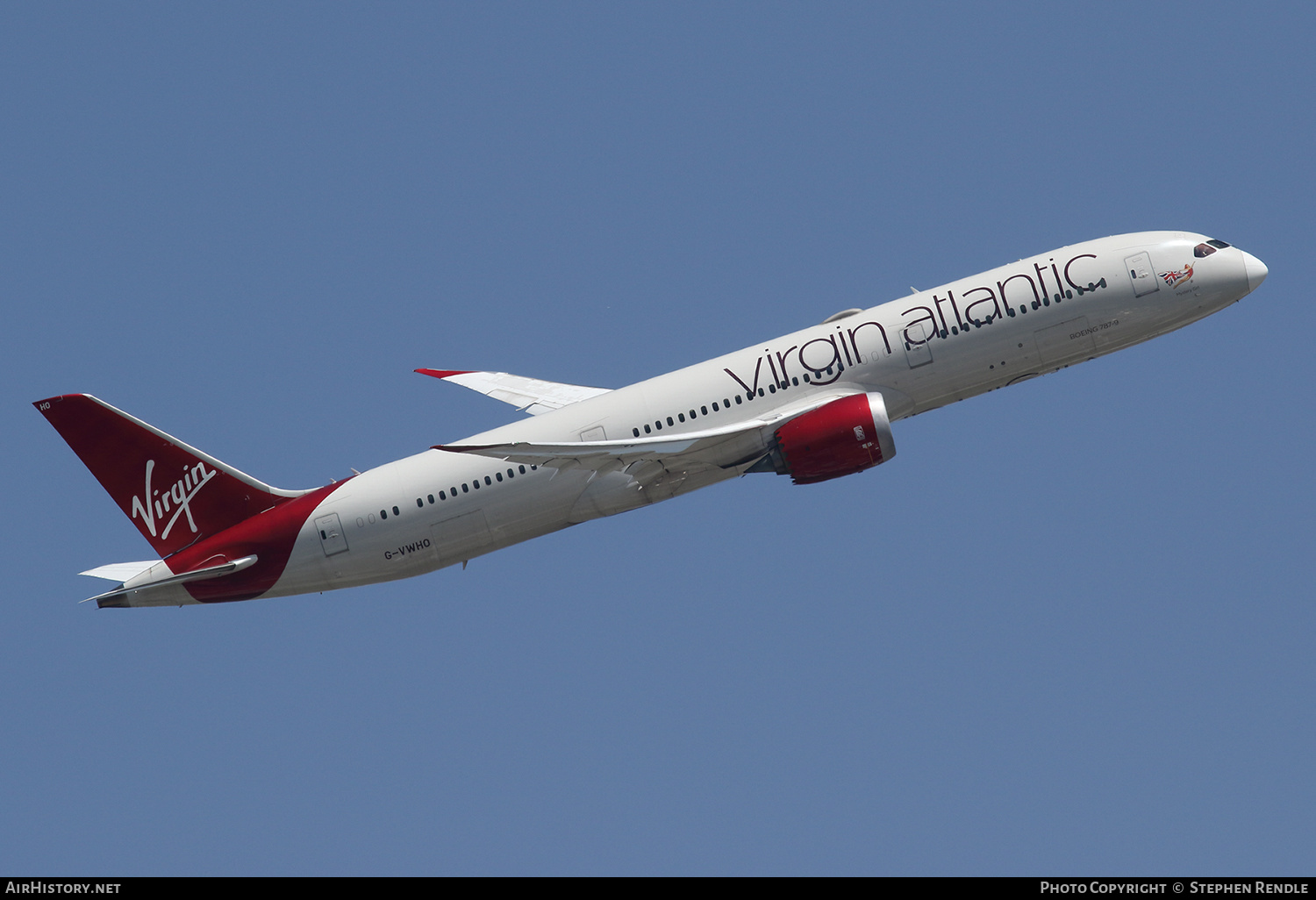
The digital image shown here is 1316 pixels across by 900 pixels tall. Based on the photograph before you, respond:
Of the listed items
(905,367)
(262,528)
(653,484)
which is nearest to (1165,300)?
(905,367)

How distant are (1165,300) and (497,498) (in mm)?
26791

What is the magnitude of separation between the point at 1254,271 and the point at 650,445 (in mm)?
24238

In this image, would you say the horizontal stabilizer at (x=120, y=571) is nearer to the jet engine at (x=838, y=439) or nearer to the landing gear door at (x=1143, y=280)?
the jet engine at (x=838, y=439)

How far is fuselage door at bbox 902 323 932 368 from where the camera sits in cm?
5162

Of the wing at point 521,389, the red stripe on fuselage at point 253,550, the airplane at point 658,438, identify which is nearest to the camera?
the airplane at point 658,438

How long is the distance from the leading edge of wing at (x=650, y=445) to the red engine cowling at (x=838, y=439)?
0.63 metres

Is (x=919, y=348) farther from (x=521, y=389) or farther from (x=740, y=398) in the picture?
(x=521, y=389)

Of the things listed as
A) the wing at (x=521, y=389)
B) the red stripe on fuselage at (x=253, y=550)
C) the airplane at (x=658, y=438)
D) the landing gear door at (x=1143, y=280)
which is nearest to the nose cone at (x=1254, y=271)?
the airplane at (x=658, y=438)

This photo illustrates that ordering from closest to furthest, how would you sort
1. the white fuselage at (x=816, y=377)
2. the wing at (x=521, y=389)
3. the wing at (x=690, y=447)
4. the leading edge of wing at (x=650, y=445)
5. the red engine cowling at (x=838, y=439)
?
the leading edge of wing at (x=650, y=445) → the wing at (x=690, y=447) → the red engine cowling at (x=838, y=439) → the white fuselage at (x=816, y=377) → the wing at (x=521, y=389)

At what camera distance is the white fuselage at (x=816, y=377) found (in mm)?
51719

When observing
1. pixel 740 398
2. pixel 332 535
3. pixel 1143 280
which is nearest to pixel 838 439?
pixel 740 398

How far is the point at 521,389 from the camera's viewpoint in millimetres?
62250

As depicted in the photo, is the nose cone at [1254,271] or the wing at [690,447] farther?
the nose cone at [1254,271]

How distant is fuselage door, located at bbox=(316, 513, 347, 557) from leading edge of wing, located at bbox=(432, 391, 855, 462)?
657 cm
